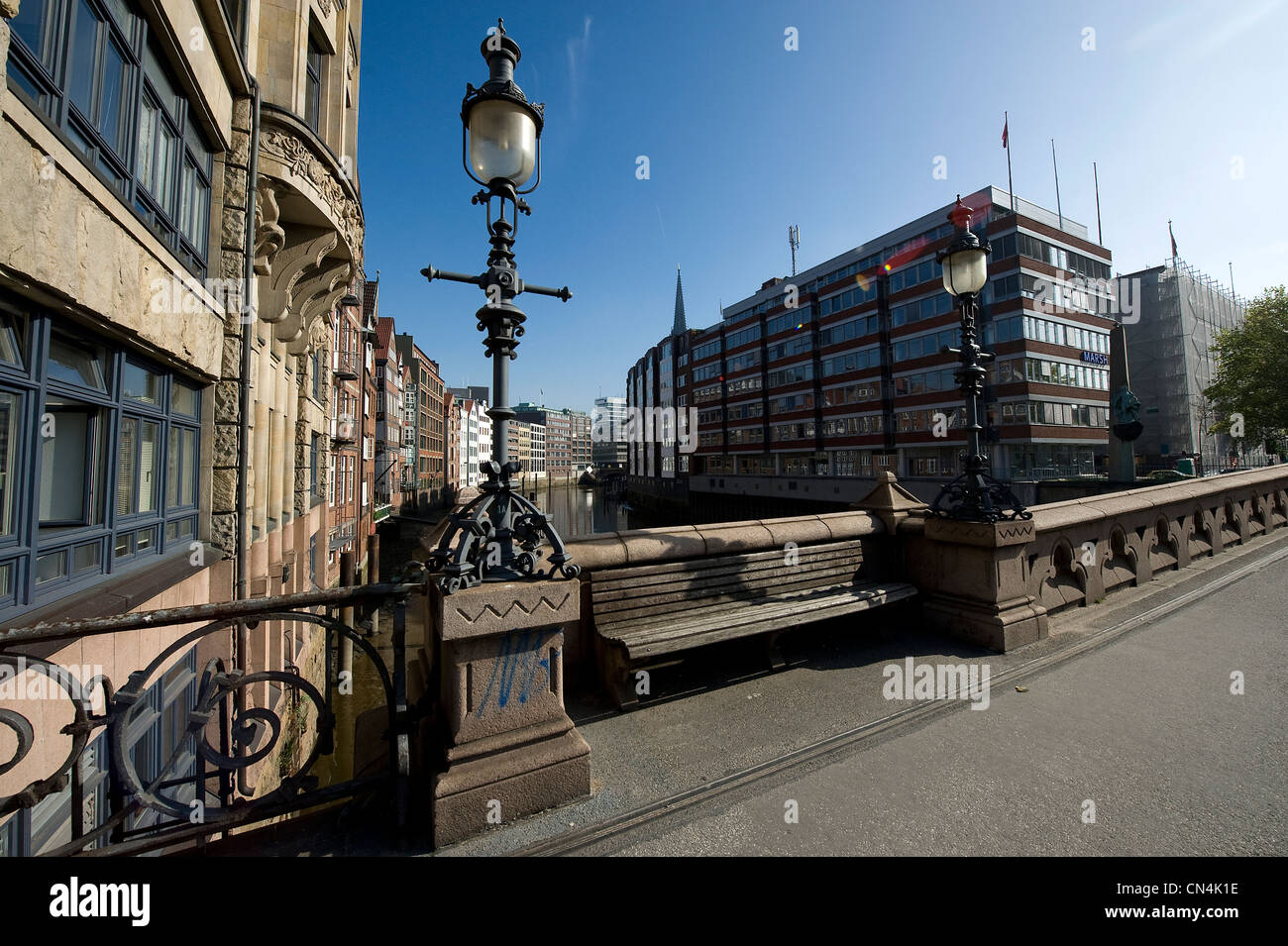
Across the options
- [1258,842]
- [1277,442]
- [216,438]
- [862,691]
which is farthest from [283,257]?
[1277,442]

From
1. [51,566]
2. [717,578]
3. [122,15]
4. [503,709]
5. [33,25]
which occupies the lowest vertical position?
[503,709]

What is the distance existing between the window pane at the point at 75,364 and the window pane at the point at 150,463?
1.18m

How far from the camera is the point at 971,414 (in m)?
6.03

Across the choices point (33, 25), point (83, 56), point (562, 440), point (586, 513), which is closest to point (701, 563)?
point (33, 25)

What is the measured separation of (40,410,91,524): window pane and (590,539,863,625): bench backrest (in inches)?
159

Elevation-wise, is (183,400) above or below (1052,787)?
above

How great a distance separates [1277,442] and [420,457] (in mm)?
77300

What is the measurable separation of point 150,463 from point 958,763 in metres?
7.64

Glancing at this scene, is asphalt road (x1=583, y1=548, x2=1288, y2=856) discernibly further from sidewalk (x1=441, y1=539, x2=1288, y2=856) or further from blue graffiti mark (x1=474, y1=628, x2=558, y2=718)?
blue graffiti mark (x1=474, y1=628, x2=558, y2=718)

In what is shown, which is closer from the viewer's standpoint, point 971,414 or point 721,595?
point 721,595

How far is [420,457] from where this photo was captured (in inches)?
2586

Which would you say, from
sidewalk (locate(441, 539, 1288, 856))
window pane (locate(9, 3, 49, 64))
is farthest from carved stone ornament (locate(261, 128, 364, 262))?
sidewalk (locate(441, 539, 1288, 856))

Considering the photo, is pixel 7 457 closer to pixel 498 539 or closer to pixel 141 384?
pixel 141 384
